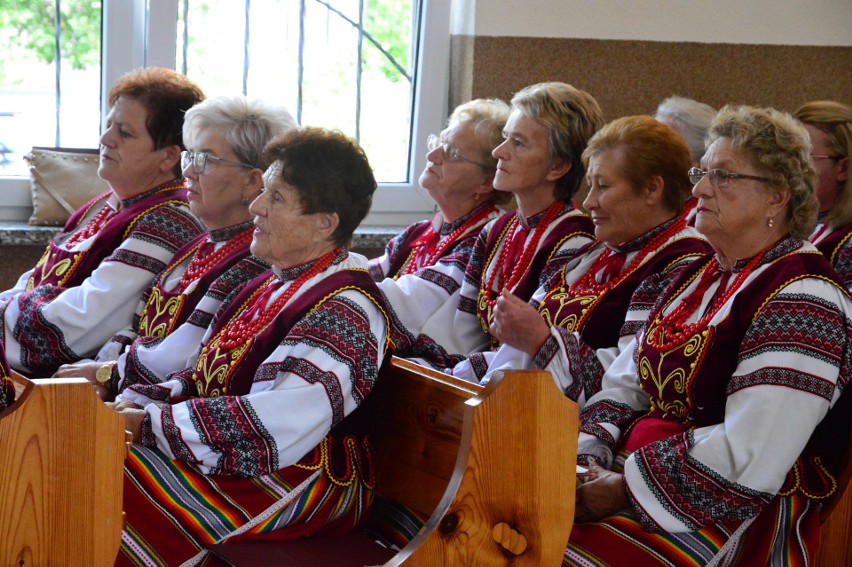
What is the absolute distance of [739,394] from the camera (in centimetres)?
207

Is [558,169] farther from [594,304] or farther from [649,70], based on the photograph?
[649,70]

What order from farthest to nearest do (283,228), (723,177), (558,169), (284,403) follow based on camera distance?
1. (558,169)
2. (283,228)
3. (723,177)
4. (284,403)

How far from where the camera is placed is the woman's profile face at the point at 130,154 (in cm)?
335

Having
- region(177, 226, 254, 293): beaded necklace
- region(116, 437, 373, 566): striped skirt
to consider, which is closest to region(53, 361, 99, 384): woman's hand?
region(177, 226, 254, 293): beaded necklace

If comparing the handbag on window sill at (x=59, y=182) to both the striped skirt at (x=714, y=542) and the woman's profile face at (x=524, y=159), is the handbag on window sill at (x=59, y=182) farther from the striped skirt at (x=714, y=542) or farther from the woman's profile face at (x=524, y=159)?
the striped skirt at (x=714, y=542)

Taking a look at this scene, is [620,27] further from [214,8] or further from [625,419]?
[625,419]

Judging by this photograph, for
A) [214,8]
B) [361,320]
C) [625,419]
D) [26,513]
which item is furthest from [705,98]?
[26,513]

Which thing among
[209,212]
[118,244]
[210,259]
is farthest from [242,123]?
[118,244]

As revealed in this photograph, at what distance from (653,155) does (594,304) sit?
408 millimetres

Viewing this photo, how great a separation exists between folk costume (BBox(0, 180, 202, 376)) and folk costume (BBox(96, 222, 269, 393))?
64 millimetres

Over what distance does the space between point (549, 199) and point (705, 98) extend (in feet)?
5.25

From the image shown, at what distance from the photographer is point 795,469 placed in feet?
7.00

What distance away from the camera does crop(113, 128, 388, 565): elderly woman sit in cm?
215

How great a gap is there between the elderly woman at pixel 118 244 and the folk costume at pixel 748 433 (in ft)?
5.30
